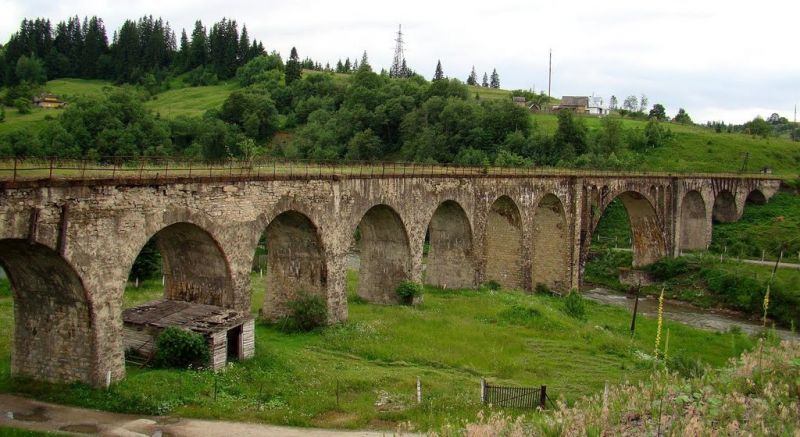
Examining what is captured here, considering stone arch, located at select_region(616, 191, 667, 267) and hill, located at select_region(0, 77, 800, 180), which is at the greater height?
hill, located at select_region(0, 77, 800, 180)

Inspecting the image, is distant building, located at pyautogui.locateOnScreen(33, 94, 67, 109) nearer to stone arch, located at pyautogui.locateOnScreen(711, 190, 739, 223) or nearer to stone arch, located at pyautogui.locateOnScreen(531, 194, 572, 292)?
stone arch, located at pyautogui.locateOnScreen(531, 194, 572, 292)

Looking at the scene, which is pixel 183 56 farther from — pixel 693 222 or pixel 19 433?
pixel 19 433

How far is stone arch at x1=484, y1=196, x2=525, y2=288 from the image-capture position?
4475cm

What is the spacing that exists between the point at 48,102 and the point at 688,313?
8633 cm

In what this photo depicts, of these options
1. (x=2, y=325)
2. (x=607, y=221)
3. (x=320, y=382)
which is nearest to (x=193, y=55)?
(x=607, y=221)

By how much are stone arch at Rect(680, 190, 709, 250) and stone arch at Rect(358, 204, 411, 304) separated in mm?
37821

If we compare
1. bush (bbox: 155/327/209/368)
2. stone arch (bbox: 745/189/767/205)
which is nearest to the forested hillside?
stone arch (bbox: 745/189/767/205)

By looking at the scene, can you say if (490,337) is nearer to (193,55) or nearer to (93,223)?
(93,223)

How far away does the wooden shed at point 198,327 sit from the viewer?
23.3 metres

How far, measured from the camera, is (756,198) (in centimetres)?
7162

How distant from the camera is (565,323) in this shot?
35.7 m

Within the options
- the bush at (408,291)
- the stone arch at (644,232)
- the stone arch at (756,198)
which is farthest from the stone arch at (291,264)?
the stone arch at (756,198)

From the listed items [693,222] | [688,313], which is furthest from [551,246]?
[693,222]

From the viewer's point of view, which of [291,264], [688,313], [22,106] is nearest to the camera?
[291,264]
